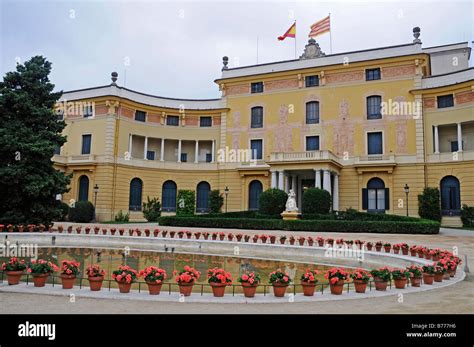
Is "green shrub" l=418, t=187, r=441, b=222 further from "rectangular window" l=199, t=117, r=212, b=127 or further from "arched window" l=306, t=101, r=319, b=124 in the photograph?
"rectangular window" l=199, t=117, r=212, b=127

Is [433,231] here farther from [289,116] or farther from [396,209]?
[289,116]

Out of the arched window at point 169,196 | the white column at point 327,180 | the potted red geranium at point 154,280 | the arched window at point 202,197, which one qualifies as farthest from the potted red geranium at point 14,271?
the arched window at point 202,197

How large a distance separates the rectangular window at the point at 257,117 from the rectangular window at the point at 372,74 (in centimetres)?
1034

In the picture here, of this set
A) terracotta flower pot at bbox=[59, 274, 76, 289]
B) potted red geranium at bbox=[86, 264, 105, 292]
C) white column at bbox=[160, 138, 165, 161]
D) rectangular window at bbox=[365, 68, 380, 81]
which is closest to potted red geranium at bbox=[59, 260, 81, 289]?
terracotta flower pot at bbox=[59, 274, 76, 289]

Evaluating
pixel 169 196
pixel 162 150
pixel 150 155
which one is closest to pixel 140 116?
pixel 162 150

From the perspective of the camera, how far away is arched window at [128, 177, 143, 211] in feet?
127

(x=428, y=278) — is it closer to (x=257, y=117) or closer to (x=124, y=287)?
(x=124, y=287)

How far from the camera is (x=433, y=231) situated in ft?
74.6

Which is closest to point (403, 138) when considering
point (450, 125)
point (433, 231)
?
point (450, 125)

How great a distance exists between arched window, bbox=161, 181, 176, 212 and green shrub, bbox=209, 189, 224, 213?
4.52 metres

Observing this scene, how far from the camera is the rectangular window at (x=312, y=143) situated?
3653 cm

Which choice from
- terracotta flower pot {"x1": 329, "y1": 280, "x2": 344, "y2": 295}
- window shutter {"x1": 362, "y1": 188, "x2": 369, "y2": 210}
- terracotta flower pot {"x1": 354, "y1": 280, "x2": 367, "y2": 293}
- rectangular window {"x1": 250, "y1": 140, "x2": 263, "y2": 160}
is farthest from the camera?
rectangular window {"x1": 250, "y1": 140, "x2": 263, "y2": 160}

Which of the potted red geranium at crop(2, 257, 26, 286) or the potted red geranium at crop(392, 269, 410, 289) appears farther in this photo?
the potted red geranium at crop(392, 269, 410, 289)
